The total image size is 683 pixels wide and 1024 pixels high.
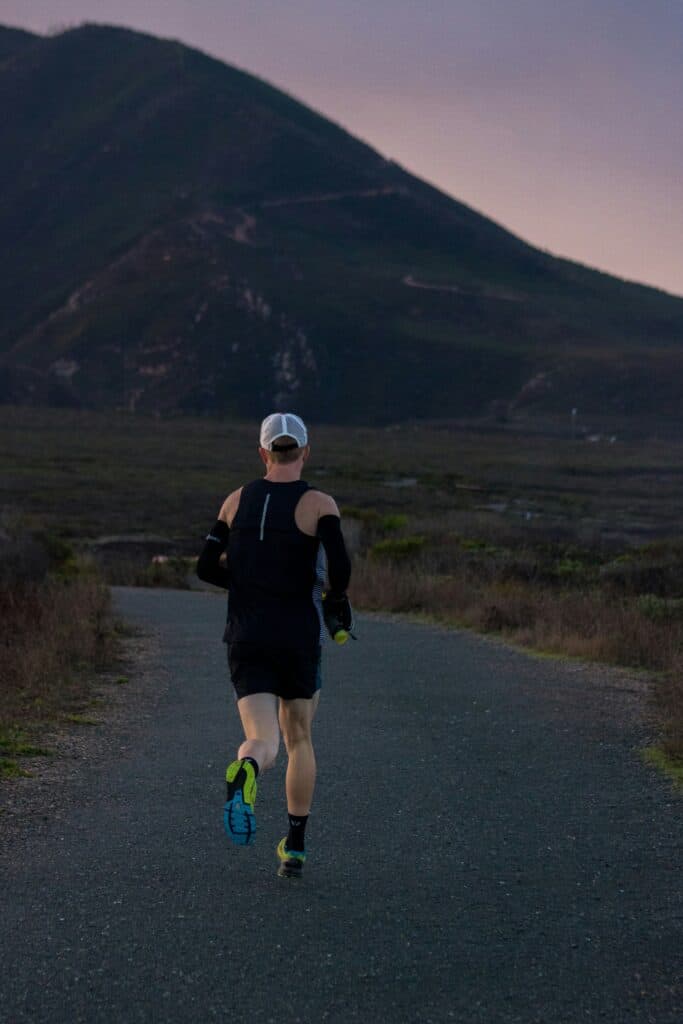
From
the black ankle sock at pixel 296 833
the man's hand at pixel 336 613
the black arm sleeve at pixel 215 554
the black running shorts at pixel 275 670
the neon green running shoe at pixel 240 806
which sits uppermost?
the black arm sleeve at pixel 215 554

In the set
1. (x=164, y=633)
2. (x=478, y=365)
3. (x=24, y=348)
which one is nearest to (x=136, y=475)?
(x=164, y=633)

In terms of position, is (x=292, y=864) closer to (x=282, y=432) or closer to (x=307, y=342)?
(x=282, y=432)

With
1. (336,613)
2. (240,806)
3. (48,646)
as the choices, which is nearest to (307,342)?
(48,646)

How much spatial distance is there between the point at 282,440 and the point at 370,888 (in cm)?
198

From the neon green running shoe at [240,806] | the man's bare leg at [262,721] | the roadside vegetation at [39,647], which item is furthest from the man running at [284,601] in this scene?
the roadside vegetation at [39,647]

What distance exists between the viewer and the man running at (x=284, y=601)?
6.82 meters

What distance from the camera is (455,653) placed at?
17.0m

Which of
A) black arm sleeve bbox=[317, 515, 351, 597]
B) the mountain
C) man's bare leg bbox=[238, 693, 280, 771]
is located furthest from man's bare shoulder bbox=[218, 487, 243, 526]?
the mountain

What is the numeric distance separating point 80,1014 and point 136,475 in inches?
2637

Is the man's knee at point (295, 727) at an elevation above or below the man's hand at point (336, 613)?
below

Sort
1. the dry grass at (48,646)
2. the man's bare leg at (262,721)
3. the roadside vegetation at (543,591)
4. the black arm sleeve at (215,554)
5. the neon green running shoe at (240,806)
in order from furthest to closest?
the roadside vegetation at (543,591)
the dry grass at (48,646)
the black arm sleeve at (215,554)
the man's bare leg at (262,721)
the neon green running shoe at (240,806)

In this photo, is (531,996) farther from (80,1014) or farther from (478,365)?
(478,365)

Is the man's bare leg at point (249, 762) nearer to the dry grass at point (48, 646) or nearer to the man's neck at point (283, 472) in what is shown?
the man's neck at point (283, 472)

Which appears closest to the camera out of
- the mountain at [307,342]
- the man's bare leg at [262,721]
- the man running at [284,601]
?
the man's bare leg at [262,721]
